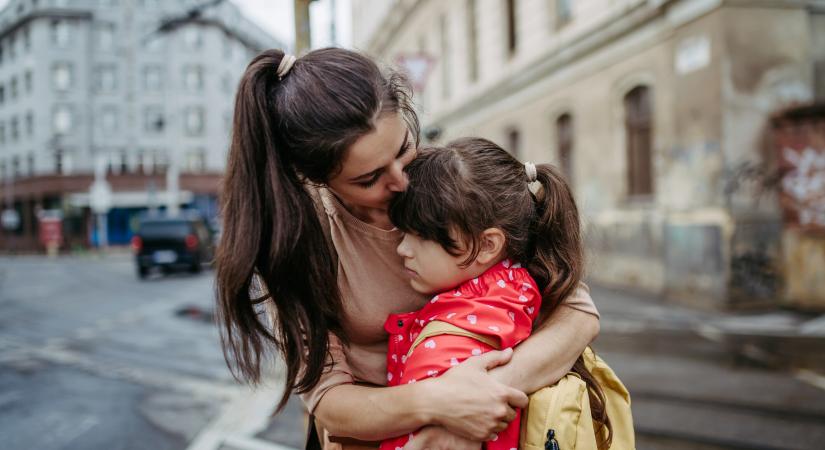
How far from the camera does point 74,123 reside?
142 ft

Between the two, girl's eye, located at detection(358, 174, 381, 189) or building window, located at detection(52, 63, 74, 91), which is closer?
girl's eye, located at detection(358, 174, 381, 189)

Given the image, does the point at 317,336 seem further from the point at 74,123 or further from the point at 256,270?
the point at 74,123

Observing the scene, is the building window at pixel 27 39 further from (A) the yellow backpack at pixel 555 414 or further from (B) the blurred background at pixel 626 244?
(A) the yellow backpack at pixel 555 414

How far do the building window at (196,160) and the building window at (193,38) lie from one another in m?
7.61

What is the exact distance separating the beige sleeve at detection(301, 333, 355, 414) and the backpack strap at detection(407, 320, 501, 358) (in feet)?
0.68

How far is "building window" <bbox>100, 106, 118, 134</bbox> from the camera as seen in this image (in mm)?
43719

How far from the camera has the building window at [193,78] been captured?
44.6 m

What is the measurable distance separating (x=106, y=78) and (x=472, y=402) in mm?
49560

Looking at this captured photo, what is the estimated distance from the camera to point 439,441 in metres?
1.39

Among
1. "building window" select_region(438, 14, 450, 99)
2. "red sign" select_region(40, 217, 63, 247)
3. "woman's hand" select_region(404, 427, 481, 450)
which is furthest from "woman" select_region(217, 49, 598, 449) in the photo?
"red sign" select_region(40, 217, 63, 247)

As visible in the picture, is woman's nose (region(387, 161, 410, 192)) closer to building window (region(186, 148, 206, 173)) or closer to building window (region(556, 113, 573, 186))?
building window (region(556, 113, 573, 186))

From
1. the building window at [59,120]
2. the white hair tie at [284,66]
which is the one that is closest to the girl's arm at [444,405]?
the white hair tie at [284,66]

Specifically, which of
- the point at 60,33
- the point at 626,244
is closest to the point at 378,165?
the point at 626,244

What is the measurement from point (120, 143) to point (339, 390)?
1858 inches
